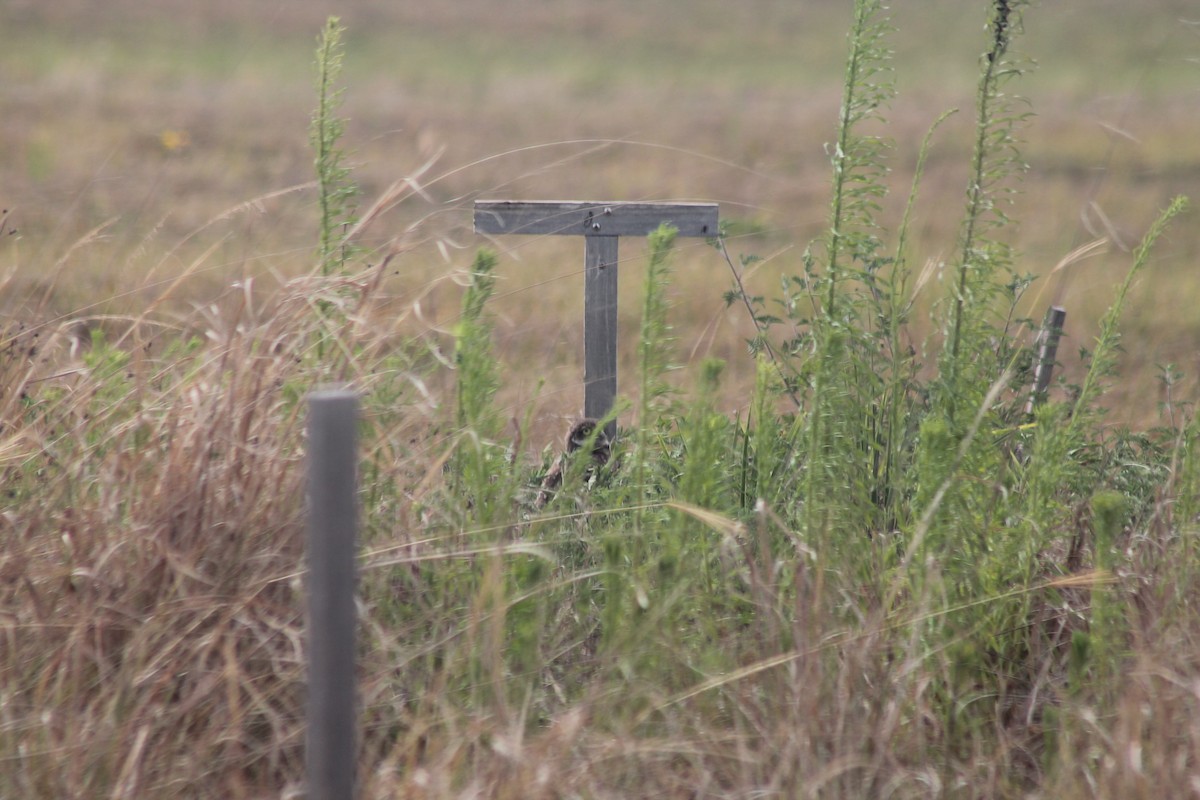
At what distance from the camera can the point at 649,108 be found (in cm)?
2206

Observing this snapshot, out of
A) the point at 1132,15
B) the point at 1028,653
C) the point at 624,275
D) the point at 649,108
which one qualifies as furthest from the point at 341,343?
the point at 1132,15

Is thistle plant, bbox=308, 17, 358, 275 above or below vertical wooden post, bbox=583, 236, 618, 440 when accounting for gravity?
above

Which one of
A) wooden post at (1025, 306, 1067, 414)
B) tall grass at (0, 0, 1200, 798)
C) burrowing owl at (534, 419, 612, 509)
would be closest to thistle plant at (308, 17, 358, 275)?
tall grass at (0, 0, 1200, 798)

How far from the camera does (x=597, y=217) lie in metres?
3.41

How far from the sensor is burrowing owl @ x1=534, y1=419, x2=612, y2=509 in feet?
9.94

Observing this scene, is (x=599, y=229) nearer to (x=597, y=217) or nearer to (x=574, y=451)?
(x=597, y=217)

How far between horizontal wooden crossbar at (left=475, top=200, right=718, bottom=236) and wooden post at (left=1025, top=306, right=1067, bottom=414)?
3.20 feet

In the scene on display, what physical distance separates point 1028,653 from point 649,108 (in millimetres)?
20679

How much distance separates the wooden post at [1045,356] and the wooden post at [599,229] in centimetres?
98

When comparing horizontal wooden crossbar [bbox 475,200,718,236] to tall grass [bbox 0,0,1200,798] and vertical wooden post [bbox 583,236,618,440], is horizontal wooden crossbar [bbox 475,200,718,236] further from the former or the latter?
tall grass [bbox 0,0,1200,798]

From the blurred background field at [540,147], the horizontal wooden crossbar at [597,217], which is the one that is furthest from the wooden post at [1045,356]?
the horizontal wooden crossbar at [597,217]

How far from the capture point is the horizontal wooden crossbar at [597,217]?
3.25 metres

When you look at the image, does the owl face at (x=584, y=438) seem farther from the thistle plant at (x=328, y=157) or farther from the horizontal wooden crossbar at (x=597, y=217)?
the thistle plant at (x=328, y=157)

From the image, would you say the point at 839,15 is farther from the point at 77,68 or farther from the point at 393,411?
the point at 393,411
